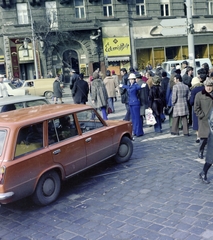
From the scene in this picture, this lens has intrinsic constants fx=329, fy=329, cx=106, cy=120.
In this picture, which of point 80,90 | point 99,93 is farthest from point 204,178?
point 80,90

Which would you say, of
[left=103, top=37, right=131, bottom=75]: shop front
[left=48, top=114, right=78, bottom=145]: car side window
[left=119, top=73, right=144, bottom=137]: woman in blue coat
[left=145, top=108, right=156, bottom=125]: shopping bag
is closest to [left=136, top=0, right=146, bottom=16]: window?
[left=103, top=37, right=131, bottom=75]: shop front

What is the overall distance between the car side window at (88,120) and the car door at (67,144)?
0.24 metres

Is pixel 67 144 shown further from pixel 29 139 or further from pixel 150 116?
pixel 150 116

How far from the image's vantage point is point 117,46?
2878 centimetres

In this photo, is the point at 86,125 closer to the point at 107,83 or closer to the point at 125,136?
the point at 125,136

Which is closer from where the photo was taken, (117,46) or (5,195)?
(5,195)

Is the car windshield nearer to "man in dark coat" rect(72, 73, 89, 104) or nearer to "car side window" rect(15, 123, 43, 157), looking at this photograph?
"car side window" rect(15, 123, 43, 157)

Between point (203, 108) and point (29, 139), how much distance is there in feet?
10.9

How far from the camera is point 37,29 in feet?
87.6

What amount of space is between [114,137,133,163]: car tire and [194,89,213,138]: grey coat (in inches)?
60.2

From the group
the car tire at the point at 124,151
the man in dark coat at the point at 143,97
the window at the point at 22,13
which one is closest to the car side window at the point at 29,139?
the car tire at the point at 124,151

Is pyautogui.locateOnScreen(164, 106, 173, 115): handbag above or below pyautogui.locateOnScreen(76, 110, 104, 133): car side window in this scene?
below

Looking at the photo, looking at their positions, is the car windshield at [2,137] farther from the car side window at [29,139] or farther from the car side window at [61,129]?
the car side window at [61,129]

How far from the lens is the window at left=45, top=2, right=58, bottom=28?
27.3 m
